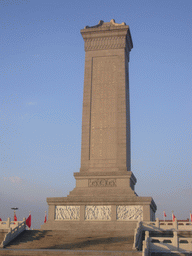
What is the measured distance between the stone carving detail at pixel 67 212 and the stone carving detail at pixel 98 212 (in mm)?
786

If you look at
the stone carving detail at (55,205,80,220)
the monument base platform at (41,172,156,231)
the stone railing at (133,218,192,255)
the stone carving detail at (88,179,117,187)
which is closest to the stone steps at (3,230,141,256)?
the stone railing at (133,218,192,255)

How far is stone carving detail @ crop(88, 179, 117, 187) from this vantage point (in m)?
26.6

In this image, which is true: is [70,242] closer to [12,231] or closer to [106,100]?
[12,231]

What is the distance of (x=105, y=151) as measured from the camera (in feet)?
90.9

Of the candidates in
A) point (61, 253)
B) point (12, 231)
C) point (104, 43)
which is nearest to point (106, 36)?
point (104, 43)

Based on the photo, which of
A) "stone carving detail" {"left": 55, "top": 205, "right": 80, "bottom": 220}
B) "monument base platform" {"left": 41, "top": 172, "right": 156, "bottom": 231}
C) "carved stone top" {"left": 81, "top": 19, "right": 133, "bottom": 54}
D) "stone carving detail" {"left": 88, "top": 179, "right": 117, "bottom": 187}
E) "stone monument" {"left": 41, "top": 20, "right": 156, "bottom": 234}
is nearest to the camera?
"monument base platform" {"left": 41, "top": 172, "right": 156, "bottom": 231}

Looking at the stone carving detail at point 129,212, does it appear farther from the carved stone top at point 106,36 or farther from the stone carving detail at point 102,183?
the carved stone top at point 106,36

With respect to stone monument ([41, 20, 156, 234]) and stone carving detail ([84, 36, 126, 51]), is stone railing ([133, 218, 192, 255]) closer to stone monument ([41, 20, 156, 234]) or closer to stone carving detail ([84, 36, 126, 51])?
stone monument ([41, 20, 156, 234])

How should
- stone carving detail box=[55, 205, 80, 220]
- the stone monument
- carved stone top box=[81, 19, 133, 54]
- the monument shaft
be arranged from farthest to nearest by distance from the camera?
1. carved stone top box=[81, 19, 133, 54]
2. the monument shaft
3. stone carving detail box=[55, 205, 80, 220]
4. the stone monument

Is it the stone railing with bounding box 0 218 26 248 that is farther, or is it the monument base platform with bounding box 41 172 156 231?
the monument base platform with bounding box 41 172 156 231

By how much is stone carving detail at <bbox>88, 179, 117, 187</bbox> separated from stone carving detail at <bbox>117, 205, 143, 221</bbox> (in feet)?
7.75

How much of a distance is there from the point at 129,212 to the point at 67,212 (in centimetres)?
481

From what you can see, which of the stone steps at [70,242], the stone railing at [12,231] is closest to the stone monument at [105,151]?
the stone steps at [70,242]

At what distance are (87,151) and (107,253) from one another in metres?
12.6
